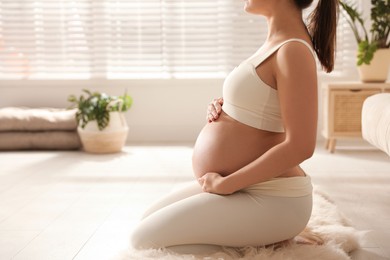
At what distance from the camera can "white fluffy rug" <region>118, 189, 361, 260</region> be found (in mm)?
1462

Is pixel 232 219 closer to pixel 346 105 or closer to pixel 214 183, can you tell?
pixel 214 183

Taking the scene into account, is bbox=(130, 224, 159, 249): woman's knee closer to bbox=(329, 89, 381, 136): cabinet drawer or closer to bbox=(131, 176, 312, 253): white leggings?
bbox=(131, 176, 312, 253): white leggings

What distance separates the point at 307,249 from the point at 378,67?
Result: 2.71 m

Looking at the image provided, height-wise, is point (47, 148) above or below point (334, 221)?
below

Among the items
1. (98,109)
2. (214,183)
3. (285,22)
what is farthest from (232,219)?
(98,109)

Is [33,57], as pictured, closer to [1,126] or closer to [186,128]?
[1,126]

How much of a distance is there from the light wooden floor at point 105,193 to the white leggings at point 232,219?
15 cm

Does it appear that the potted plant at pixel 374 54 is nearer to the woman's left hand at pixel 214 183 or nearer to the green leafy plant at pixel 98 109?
the green leafy plant at pixel 98 109

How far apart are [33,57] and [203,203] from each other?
12.5 ft

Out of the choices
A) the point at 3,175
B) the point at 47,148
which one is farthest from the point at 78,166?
the point at 47,148

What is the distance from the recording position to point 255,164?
55.1 inches

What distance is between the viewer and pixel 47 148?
4258 millimetres

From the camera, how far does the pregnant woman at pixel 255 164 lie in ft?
4.62

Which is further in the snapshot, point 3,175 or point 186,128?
A: point 186,128
